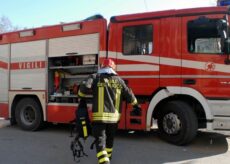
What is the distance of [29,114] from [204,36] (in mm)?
5321

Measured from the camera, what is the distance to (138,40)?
826 centimetres

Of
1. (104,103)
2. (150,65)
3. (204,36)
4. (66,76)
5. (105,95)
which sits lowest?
(104,103)

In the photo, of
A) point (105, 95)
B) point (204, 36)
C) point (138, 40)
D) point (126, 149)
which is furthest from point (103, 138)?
point (204, 36)

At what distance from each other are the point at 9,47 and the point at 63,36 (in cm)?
207

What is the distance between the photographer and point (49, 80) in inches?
384

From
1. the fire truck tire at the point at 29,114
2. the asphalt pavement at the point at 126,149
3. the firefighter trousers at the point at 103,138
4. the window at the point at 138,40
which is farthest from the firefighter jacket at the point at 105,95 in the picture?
the fire truck tire at the point at 29,114

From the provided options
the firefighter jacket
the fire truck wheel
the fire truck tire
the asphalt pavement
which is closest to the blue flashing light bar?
the fire truck wheel

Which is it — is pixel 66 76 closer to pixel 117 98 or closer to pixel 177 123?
pixel 177 123

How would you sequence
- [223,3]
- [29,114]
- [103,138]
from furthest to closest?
[29,114], [223,3], [103,138]

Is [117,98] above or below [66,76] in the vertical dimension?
below

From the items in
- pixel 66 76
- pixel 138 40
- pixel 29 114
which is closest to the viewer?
pixel 138 40

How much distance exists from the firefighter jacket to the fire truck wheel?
2109 mm

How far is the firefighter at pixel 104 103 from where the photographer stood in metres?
5.79

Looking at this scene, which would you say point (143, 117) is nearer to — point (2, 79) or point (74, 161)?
point (74, 161)
